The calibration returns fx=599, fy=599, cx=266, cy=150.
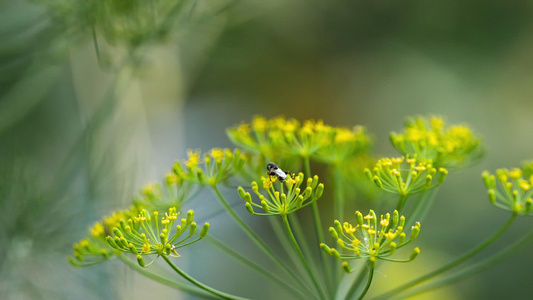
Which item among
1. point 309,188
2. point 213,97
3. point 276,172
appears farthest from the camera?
point 213,97

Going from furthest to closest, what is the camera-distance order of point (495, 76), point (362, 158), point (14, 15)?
point (495, 76) < point (14, 15) < point (362, 158)

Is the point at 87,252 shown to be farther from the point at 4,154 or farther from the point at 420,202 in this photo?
the point at 4,154

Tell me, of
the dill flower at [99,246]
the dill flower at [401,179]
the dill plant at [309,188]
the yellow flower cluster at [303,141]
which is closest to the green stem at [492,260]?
the dill plant at [309,188]

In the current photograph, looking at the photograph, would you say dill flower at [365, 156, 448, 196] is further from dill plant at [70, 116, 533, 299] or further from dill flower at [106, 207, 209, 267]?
dill flower at [106, 207, 209, 267]

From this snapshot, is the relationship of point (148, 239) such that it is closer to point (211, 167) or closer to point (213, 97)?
point (211, 167)

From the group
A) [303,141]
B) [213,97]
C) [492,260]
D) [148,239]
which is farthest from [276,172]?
[213,97]

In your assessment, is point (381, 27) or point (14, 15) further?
point (381, 27)

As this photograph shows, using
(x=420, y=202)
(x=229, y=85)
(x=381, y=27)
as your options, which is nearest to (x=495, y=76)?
(x=381, y=27)
